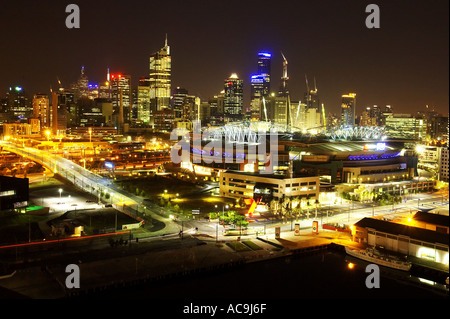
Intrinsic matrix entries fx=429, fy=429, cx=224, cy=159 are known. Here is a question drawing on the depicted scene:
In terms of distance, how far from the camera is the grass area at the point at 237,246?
18.0 m

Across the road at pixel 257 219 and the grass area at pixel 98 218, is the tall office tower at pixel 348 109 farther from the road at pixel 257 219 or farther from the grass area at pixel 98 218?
the grass area at pixel 98 218

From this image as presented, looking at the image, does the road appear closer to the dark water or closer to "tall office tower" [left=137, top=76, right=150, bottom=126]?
the dark water

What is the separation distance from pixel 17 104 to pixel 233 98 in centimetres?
4976

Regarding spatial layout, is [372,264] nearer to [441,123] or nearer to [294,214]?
[294,214]

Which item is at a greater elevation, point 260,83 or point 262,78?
point 262,78

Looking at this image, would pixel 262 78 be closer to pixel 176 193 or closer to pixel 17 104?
pixel 17 104

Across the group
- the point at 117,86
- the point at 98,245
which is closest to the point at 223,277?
the point at 98,245

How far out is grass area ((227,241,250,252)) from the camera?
1804cm

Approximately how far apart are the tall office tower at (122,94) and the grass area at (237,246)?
86.2 m

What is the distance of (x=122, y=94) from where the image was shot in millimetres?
104000

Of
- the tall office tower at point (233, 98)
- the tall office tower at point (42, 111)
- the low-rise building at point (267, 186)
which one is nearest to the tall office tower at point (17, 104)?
the tall office tower at point (42, 111)

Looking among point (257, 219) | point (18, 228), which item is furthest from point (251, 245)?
point (18, 228)
